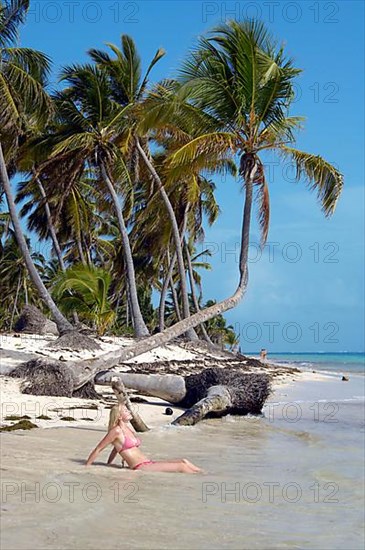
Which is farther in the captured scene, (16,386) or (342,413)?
(342,413)

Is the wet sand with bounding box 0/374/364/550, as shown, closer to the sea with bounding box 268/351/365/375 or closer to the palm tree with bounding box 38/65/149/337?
the palm tree with bounding box 38/65/149/337

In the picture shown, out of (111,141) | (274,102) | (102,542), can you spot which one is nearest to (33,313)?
(111,141)

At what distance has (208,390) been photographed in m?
12.5

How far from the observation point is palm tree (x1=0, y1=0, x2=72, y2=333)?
20203mm

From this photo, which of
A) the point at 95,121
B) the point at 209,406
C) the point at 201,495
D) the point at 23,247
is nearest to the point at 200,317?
the point at 209,406

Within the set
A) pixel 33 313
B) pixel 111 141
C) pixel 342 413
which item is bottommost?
pixel 342 413

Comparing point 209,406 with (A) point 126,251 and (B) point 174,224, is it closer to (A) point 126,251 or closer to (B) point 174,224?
(A) point 126,251

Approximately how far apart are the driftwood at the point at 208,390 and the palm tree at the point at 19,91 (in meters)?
6.58

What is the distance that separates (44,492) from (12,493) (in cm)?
28

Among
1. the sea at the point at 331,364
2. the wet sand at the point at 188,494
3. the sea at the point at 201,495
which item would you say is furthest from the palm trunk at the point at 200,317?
the sea at the point at 331,364

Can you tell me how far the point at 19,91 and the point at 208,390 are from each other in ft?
44.6

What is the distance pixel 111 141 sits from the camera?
25266 millimetres

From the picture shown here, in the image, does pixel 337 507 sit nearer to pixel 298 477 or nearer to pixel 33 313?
pixel 298 477

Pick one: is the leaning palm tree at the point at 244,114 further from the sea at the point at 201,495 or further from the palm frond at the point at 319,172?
the sea at the point at 201,495
